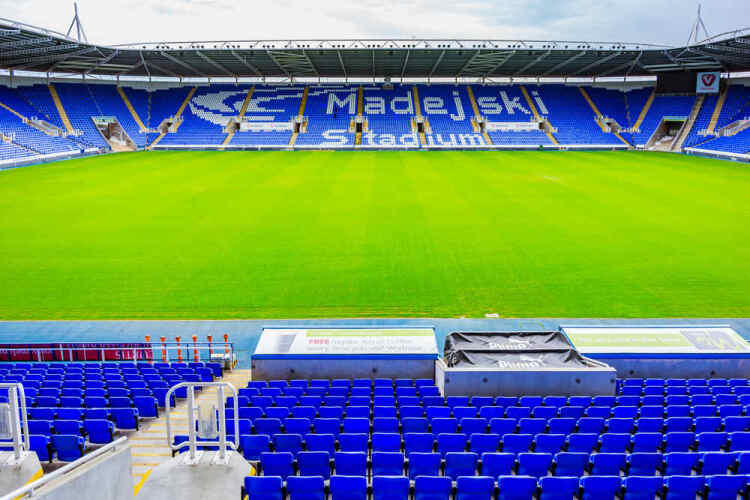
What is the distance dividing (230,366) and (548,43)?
52.4 metres

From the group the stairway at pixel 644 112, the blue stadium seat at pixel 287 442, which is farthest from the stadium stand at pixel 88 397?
the stairway at pixel 644 112

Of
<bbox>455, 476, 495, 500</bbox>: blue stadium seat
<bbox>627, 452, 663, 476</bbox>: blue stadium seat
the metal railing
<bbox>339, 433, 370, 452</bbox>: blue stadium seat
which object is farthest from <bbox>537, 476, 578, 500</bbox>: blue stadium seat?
the metal railing

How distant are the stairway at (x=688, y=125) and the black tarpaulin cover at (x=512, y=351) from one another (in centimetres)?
5795

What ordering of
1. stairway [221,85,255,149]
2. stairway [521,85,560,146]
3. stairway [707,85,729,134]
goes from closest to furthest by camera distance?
stairway [707,85,729,134], stairway [221,85,255,149], stairway [521,85,560,146]

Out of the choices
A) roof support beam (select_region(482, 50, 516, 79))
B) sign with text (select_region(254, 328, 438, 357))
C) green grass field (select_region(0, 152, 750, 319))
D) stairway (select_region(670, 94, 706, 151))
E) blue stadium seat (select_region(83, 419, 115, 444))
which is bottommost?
blue stadium seat (select_region(83, 419, 115, 444))

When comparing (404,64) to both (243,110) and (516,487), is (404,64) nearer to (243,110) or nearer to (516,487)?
(243,110)

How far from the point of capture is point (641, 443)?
6.90 m

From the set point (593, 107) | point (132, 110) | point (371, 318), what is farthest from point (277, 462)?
point (593, 107)

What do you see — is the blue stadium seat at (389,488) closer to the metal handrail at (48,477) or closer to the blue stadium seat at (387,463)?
the blue stadium seat at (387,463)

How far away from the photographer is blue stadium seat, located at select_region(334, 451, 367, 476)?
624 centimetres

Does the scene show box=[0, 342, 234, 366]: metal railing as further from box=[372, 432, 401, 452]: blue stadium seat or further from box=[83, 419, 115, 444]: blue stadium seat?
box=[372, 432, 401, 452]: blue stadium seat

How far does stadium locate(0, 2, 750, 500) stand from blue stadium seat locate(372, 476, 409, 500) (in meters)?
0.04

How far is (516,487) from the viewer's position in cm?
565

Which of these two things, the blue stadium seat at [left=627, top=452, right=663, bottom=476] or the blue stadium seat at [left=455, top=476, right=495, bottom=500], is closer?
the blue stadium seat at [left=455, top=476, right=495, bottom=500]
